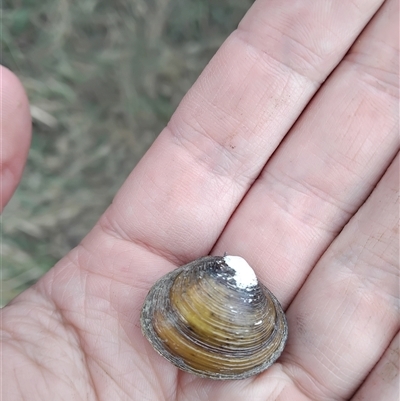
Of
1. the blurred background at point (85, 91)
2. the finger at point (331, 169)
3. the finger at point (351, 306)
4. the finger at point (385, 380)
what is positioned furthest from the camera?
the blurred background at point (85, 91)

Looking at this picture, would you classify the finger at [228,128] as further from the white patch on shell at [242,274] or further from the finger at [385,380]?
the finger at [385,380]

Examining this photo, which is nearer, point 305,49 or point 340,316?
point 340,316

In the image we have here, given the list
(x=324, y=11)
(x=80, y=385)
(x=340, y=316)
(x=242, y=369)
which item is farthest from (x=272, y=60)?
(x=80, y=385)

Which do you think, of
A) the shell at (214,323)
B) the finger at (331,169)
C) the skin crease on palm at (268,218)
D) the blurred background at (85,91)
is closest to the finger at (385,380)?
the skin crease on palm at (268,218)

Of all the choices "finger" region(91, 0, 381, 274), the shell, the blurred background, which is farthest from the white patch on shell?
the blurred background

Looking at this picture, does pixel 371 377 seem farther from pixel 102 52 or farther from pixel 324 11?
pixel 102 52
